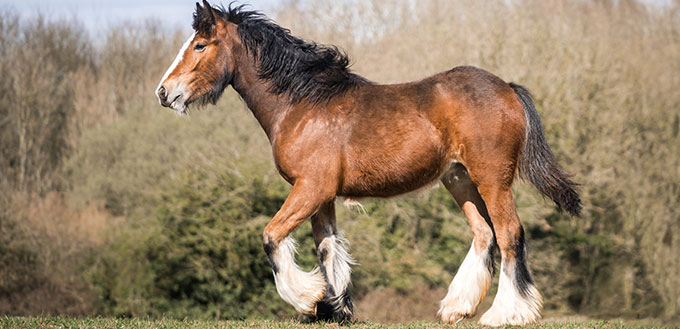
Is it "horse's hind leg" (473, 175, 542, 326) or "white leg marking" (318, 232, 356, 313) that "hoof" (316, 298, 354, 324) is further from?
"horse's hind leg" (473, 175, 542, 326)

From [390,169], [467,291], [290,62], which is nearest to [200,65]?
[290,62]

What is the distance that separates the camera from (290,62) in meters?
7.25

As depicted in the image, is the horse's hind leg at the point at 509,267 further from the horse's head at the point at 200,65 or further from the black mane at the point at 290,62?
the horse's head at the point at 200,65

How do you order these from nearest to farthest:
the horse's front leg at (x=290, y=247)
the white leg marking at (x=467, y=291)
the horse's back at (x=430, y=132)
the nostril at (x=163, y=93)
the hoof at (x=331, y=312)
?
1. the horse's front leg at (x=290, y=247)
2. the horse's back at (x=430, y=132)
3. the white leg marking at (x=467, y=291)
4. the hoof at (x=331, y=312)
5. the nostril at (x=163, y=93)

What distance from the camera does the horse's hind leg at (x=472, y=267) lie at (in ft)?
22.5

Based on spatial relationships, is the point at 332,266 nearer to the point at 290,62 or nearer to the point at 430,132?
the point at 430,132

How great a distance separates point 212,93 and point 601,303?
20.5m

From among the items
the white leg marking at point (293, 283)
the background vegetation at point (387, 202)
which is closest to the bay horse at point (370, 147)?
the white leg marking at point (293, 283)

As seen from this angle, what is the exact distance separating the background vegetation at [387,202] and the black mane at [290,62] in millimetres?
12371

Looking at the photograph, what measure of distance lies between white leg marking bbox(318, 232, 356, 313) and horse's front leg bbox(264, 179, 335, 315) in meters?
0.48

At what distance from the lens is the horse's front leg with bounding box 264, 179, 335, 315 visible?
21.3ft

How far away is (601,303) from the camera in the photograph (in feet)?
78.0

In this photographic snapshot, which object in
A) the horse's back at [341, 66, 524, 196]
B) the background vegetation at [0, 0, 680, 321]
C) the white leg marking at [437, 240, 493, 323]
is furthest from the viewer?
the background vegetation at [0, 0, 680, 321]

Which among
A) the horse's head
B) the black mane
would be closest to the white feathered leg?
the black mane
